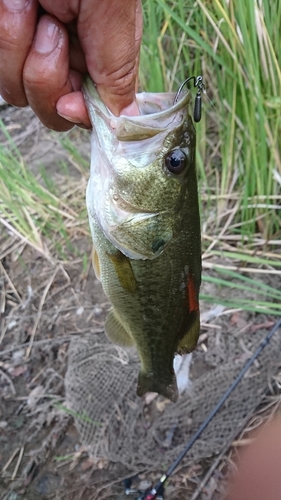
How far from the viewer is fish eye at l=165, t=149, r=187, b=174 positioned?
118cm

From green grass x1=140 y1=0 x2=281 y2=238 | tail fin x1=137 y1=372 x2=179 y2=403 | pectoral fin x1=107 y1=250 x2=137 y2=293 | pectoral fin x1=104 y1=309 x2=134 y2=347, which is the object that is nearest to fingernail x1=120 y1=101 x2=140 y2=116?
pectoral fin x1=107 y1=250 x2=137 y2=293

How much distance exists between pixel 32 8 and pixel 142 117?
0.33 m

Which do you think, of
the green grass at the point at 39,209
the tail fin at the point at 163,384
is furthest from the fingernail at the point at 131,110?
the green grass at the point at 39,209

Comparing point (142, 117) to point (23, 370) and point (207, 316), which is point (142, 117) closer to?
point (207, 316)

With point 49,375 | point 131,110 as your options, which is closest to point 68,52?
point 131,110

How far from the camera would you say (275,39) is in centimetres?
192

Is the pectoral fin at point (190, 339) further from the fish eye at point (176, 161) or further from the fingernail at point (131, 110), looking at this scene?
the fingernail at point (131, 110)

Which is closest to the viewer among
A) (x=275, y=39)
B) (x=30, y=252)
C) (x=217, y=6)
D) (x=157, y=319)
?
(x=157, y=319)

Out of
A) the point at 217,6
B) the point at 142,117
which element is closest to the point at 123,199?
the point at 142,117

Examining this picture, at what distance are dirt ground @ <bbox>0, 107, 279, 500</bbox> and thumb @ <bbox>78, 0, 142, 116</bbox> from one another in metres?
1.59

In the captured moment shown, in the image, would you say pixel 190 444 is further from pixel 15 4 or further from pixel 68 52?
pixel 15 4

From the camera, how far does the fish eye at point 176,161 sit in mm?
1184

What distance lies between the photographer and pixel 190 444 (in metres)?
1.97

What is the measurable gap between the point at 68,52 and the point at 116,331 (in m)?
0.95
